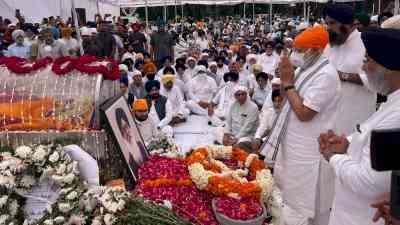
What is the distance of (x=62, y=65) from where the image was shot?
352cm

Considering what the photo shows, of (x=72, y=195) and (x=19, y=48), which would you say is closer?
(x=72, y=195)

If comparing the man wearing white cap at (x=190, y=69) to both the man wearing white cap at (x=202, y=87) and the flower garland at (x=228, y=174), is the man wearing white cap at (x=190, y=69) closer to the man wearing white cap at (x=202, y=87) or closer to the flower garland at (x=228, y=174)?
the man wearing white cap at (x=202, y=87)

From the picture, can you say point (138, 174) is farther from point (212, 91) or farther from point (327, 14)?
point (212, 91)

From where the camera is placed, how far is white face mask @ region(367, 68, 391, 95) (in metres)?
2.03

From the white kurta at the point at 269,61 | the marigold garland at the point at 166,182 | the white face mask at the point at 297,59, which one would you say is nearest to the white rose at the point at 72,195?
the marigold garland at the point at 166,182

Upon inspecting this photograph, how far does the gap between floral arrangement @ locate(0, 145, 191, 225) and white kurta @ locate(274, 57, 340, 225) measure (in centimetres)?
134

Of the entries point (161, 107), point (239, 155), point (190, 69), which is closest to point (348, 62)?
point (239, 155)

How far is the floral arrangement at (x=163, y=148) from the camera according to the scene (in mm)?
3812

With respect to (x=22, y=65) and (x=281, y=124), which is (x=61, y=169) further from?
(x=281, y=124)

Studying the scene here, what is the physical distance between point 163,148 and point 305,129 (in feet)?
3.86

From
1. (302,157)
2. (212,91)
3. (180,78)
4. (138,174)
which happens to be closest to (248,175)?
(302,157)

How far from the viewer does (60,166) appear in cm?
256

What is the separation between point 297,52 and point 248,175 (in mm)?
987

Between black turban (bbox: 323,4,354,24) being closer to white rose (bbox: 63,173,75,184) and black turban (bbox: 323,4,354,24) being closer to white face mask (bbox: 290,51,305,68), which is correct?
white face mask (bbox: 290,51,305,68)
